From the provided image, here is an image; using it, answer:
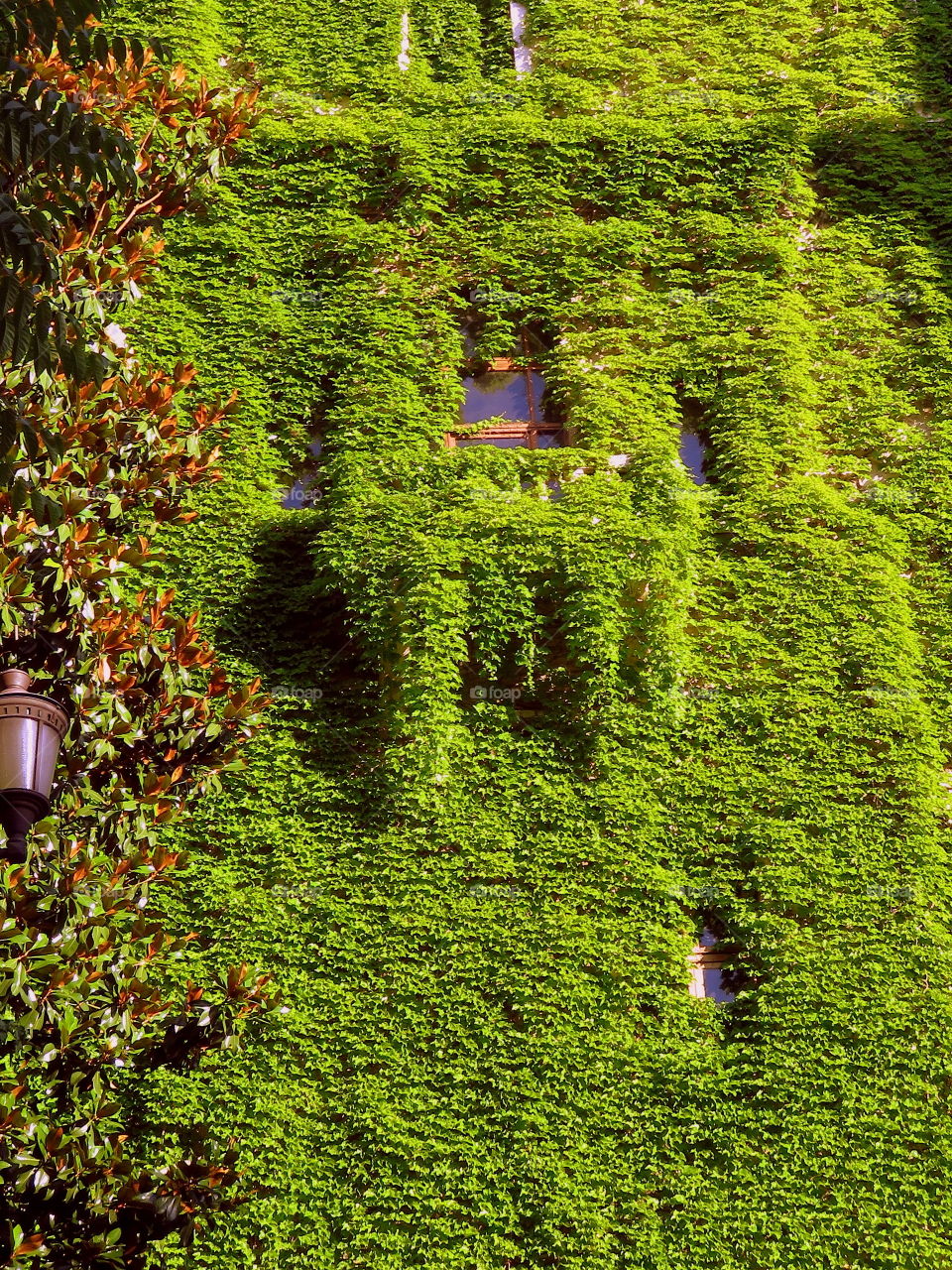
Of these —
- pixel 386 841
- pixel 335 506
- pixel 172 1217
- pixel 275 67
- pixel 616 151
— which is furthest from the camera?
pixel 275 67

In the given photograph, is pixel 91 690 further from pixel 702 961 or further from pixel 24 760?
pixel 702 961

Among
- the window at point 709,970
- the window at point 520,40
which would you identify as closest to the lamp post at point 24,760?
the window at point 709,970

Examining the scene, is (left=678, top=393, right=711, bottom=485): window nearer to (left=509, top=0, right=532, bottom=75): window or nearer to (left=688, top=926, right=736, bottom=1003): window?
(left=688, top=926, right=736, bottom=1003): window

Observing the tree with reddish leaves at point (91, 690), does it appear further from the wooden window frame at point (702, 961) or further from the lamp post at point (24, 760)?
the wooden window frame at point (702, 961)

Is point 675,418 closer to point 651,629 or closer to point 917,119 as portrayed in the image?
point 651,629

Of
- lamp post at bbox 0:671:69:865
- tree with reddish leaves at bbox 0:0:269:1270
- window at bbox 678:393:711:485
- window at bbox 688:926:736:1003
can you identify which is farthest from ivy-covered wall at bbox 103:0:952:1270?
lamp post at bbox 0:671:69:865

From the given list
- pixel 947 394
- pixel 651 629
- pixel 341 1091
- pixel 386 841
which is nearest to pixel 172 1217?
pixel 341 1091

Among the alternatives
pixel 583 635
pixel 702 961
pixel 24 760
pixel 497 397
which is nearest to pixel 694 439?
pixel 497 397
